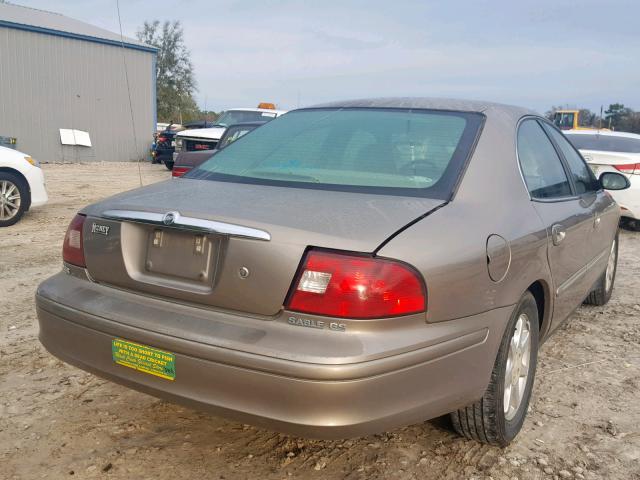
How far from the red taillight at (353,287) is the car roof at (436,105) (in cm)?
133

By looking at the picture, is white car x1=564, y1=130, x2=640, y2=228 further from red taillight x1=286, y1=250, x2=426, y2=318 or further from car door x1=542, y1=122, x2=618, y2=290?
red taillight x1=286, y1=250, x2=426, y2=318

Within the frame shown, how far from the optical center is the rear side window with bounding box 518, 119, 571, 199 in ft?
9.90

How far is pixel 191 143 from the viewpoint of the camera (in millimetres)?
14422

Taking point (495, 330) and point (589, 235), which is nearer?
point (495, 330)

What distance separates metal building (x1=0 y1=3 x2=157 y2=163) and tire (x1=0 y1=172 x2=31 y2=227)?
45.3ft

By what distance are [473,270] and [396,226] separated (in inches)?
13.7

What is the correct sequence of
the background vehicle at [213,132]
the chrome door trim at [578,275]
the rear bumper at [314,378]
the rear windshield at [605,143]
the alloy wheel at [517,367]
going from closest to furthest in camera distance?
1. the rear bumper at [314,378]
2. the alloy wheel at [517,367]
3. the chrome door trim at [578,275]
4. the rear windshield at [605,143]
5. the background vehicle at [213,132]

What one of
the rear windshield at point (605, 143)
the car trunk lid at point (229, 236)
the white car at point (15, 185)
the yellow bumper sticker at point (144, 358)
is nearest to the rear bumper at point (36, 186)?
the white car at point (15, 185)

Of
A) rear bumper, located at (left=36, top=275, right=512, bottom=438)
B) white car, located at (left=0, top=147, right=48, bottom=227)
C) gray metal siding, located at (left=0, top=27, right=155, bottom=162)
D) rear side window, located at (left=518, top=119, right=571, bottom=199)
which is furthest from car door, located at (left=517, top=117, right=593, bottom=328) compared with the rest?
gray metal siding, located at (left=0, top=27, right=155, bottom=162)

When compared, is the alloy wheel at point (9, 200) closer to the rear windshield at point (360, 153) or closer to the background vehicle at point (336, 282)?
the rear windshield at point (360, 153)

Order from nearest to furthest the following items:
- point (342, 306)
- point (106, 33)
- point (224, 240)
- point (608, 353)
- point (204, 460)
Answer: point (342, 306)
point (224, 240)
point (204, 460)
point (608, 353)
point (106, 33)

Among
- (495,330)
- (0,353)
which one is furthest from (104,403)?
(495,330)

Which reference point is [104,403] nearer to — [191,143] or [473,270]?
[473,270]

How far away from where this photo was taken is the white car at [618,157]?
7887 millimetres
